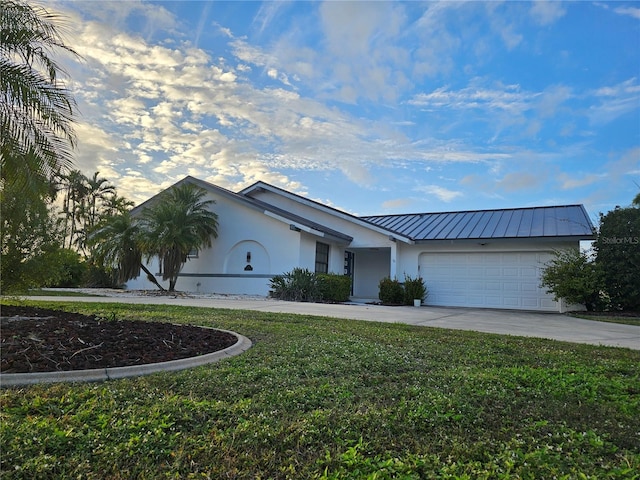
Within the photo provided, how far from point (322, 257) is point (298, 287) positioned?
326cm

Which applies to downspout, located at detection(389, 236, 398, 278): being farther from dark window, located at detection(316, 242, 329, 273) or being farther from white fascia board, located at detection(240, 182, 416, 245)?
dark window, located at detection(316, 242, 329, 273)

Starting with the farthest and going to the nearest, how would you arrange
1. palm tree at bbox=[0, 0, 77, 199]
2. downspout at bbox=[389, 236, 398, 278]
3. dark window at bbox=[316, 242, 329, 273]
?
dark window at bbox=[316, 242, 329, 273] < downspout at bbox=[389, 236, 398, 278] < palm tree at bbox=[0, 0, 77, 199]

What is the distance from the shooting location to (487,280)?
1659cm

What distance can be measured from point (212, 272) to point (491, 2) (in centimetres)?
1460

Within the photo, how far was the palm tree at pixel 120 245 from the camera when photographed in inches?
699

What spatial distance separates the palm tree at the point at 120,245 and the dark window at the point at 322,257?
704cm

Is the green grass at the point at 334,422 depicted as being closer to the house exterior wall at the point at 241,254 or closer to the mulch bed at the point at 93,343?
the mulch bed at the point at 93,343

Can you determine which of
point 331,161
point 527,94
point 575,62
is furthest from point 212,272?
point 575,62

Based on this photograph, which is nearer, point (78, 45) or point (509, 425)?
point (509, 425)

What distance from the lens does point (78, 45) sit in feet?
23.8

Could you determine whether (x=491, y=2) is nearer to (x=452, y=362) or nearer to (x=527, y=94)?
(x=527, y=94)

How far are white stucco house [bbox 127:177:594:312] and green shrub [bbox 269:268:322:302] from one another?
3.22ft

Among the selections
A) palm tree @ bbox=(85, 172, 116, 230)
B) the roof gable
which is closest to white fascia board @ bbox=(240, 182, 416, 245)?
the roof gable

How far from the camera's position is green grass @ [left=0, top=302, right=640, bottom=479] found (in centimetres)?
231
